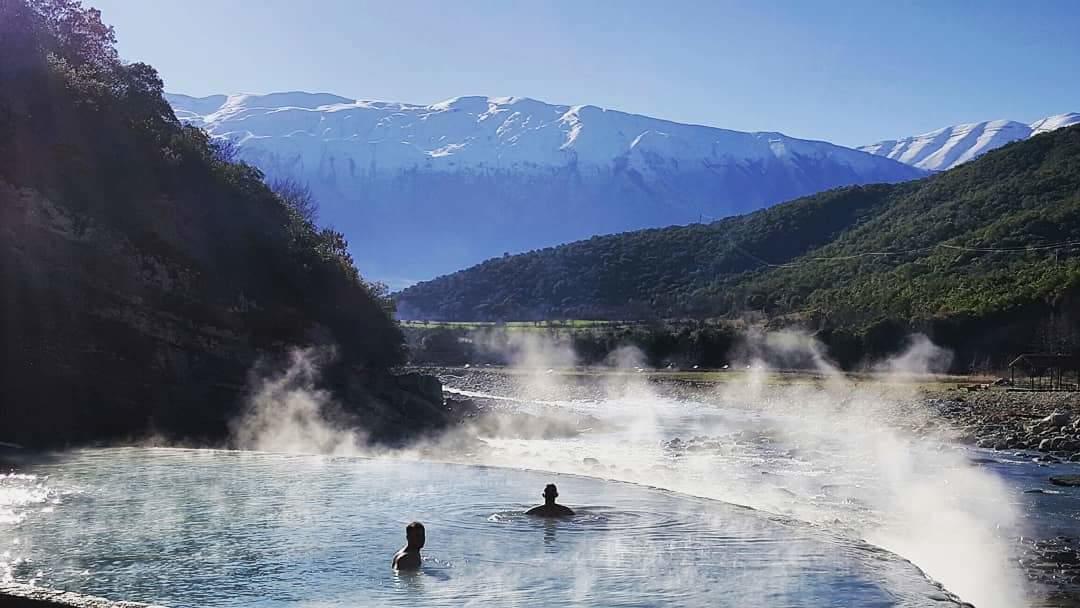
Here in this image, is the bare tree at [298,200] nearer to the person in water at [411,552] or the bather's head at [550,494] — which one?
the bather's head at [550,494]

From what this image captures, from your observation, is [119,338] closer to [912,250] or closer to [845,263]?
[912,250]

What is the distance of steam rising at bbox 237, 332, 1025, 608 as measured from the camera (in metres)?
17.9

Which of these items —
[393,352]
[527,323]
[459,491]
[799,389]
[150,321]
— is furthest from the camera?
[527,323]

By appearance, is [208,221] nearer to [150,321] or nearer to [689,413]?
[150,321]

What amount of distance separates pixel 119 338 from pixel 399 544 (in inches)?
781

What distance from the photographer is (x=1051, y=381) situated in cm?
5494

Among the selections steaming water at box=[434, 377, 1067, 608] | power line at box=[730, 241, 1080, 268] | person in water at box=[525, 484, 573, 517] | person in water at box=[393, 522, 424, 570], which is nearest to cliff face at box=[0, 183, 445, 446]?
steaming water at box=[434, 377, 1067, 608]

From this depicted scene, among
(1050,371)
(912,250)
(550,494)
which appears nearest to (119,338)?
(550,494)

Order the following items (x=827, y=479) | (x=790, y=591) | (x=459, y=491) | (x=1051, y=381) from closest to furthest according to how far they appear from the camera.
→ (x=790, y=591) → (x=459, y=491) → (x=827, y=479) → (x=1051, y=381)

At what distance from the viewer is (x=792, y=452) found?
117 ft

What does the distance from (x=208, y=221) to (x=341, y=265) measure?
715 cm

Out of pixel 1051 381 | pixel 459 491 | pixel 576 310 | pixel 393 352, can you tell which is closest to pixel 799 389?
pixel 1051 381

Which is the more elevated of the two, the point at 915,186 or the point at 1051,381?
the point at 915,186

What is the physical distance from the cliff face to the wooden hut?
36.6 meters
